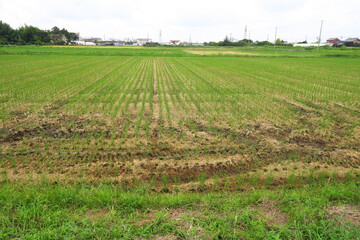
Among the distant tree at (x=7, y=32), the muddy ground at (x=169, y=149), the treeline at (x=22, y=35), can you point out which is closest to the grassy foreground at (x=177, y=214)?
the muddy ground at (x=169, y=149)

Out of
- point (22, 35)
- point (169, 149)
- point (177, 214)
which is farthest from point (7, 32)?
point (177, 214)

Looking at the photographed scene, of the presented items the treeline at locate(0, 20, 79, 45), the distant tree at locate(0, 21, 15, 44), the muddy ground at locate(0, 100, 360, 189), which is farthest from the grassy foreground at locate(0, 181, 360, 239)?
the distant tree at locate(0, 21, 15, 44)

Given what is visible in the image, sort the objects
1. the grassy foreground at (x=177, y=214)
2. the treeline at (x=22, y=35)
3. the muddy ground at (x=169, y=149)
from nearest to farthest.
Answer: the grassy foreground at (x=177, y=214)
the muddy ground at (x=169, y=149)
the treeline at (x=22, y=35)

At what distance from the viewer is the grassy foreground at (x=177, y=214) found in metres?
2.94

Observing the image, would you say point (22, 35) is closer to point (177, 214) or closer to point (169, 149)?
point (169, 149)

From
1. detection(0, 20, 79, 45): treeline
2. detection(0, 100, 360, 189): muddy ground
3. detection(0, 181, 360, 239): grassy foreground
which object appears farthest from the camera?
detection(0, 20, 79, 45): treeline

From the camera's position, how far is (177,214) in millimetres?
3447

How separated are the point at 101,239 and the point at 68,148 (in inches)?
158

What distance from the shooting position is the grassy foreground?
9.65ft

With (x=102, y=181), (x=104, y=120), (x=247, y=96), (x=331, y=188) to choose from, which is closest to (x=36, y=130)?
(x=104, y=120)

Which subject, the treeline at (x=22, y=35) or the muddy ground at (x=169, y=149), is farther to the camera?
the treeline at (x=22, y=35)

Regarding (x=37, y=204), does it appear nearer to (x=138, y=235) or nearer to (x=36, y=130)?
(x=138, y=235)

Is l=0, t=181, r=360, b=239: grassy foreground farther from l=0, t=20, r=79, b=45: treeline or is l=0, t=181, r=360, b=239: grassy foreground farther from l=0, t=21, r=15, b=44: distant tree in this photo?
l=0, t=21, r=15, b=44: distant tree

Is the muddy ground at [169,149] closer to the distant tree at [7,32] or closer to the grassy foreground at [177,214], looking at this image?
the grassy foreground at [177,214]
